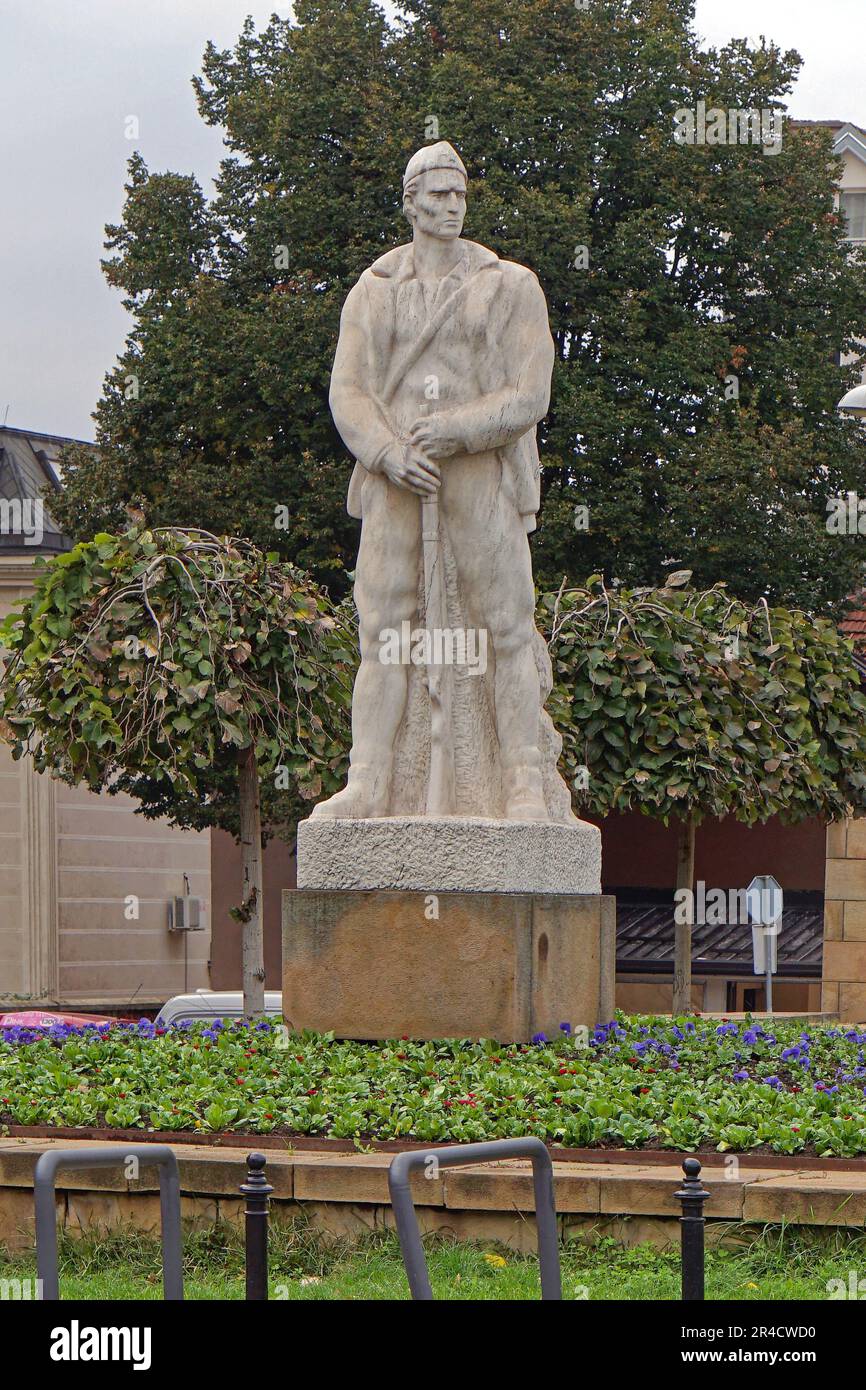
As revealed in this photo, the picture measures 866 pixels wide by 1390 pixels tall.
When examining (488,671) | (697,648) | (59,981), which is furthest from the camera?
(59,981)

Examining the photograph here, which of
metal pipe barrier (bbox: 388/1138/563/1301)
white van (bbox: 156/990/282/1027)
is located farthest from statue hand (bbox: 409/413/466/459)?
white van (bbox: 156/990/282/1027)

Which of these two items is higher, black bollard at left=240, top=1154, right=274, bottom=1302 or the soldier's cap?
the soldier's cap

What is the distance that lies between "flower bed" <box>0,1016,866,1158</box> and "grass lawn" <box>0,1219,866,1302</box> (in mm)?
866

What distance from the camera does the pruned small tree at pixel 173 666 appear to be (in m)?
15.3

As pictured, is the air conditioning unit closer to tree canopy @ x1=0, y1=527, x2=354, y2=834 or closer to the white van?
the white van

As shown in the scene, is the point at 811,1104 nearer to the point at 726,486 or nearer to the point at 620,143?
the point at 726,486

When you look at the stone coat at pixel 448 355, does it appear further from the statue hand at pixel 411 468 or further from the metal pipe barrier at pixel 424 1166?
the metal pipe barrier at pixel 424 1166

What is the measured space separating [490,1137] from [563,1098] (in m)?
0.60

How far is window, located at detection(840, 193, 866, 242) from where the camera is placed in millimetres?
43250

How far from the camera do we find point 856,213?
1724 inches

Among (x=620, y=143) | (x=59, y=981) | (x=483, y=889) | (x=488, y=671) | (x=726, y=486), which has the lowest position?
(x=59, y=981)

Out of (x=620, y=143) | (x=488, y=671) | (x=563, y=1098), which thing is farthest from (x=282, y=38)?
(x=563, y=1098)

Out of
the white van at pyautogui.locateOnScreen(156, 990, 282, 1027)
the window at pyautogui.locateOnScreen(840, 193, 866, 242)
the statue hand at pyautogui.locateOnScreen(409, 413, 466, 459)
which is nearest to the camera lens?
the statue hand at pyautogui.locateOnScreen(409, 413, 466, 459)
